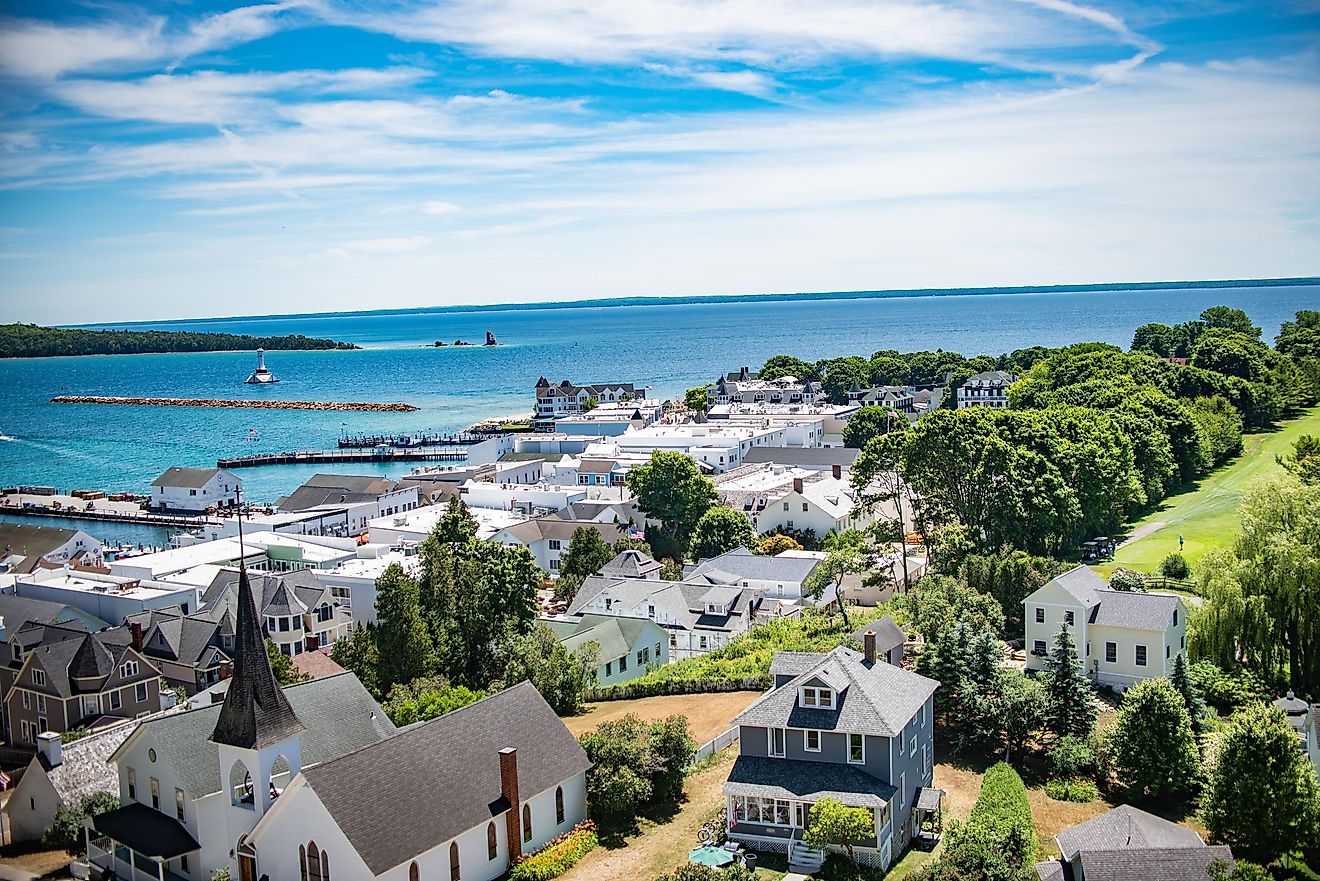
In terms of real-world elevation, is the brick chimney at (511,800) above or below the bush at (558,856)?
above

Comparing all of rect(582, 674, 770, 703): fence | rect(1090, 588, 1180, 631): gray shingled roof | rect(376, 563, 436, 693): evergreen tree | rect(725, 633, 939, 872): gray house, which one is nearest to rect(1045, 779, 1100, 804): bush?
rect(725, 633, 939, 872): gray house

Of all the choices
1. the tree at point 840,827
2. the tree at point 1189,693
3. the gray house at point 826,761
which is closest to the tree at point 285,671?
the gray house at point 826,761

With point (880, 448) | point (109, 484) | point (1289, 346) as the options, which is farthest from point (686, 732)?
point (1289, 346)

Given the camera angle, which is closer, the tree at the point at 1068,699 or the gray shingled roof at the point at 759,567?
the tree at the point at 1068,699

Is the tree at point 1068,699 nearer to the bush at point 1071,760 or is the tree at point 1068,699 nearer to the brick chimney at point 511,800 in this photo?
the bush at point 1071,760

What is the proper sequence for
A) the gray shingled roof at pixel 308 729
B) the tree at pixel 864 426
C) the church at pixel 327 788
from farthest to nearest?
the tree at pixel 864 426
the gray shingled roof at pixel 308 729
the church at pixel 327 788

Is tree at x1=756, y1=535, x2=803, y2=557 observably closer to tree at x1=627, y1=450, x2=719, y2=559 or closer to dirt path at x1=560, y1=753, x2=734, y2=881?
tree at x1=627, y1=450, x2=719, y2=559

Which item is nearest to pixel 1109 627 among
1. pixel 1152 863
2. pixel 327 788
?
pixel 1152 863
